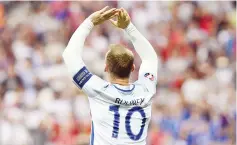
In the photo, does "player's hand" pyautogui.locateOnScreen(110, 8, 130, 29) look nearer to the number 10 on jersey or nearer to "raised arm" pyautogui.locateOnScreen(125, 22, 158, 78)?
"raised arm" pyautogui.locateOnScreen(125, 22, 158, 78)

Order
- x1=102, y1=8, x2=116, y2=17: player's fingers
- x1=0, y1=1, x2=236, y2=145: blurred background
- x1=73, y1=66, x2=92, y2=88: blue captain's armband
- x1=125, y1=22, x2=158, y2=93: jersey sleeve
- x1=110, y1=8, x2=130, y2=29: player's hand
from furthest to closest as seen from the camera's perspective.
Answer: x1=0, y1=1, x2=236, y2=145: blurred background, x1=125, y1=22, x2=158, y2=93: jersey sleeve, x1=110, y1=8, x2=130, y2=29: player's hand, x1=102, y1=8, x2=116, y2=17: player's fingers, x1=73, y1=66, x2=92, y2=88: blue captain's armband

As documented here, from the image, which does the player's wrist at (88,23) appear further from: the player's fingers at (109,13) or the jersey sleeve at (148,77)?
the jersey sleeve at (148,77)

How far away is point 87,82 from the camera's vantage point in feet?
16.2

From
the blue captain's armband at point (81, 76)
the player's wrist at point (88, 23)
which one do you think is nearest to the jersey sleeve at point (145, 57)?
the player's wrist at point (88, 23)

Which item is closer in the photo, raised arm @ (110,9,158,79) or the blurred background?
raised arm @ (110,9,158,79)

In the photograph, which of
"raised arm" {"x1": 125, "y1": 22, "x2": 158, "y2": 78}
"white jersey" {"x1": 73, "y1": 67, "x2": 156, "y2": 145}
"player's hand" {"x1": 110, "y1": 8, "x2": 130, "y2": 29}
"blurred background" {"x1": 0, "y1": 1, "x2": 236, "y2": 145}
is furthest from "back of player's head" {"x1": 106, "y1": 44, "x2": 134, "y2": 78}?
"blurred background" {"x1": 0, "y1": 1, "x2": 236, "y2": 145}

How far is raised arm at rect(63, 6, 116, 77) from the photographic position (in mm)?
4934

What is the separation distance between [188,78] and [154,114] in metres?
1.24

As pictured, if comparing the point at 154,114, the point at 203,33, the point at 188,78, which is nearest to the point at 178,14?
the point at 203,33

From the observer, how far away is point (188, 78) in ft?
41.4

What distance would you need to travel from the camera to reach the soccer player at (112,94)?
495cm

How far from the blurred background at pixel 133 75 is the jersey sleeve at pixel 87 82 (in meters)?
6.13

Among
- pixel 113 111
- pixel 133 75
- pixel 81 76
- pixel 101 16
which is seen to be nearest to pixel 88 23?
pixel 101 16

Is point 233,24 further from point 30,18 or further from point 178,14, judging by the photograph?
point 30,18
